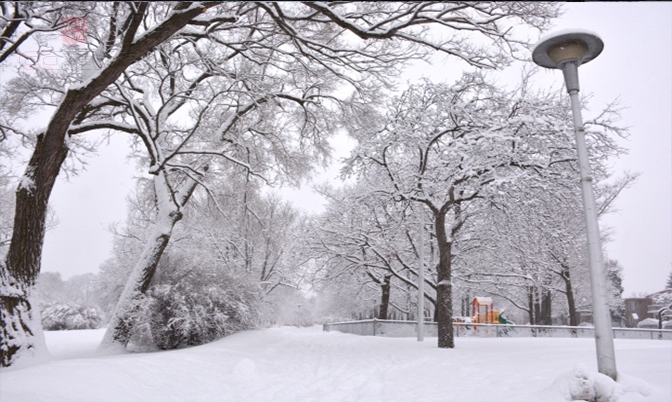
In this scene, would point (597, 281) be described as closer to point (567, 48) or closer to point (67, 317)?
point (567, 48)

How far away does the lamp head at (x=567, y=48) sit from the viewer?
571 centimetres

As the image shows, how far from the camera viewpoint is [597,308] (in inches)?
212

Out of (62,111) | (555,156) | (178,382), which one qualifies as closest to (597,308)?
(178,382)

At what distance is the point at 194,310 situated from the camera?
12836mm

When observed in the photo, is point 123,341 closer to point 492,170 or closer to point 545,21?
point 492,170

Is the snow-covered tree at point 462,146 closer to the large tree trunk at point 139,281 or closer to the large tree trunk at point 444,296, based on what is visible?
the large tree trunk at point 444,296

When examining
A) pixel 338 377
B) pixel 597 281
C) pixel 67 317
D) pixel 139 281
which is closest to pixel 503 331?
pixel 338 377

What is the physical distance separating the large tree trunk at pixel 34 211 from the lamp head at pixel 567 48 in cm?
531

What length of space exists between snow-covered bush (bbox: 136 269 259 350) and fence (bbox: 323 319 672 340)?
916 centimetres

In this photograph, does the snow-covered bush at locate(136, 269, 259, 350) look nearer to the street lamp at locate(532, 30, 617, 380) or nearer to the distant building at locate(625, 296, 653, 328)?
the street lamp at locate(532, 30, 617, 380)

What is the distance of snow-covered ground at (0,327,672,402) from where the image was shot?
538 cm

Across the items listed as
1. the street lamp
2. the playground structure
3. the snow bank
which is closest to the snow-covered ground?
the snow bank

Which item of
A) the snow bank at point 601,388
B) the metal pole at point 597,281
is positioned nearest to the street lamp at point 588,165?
the metal pole at point 597,281

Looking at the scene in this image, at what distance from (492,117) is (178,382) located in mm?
10429
